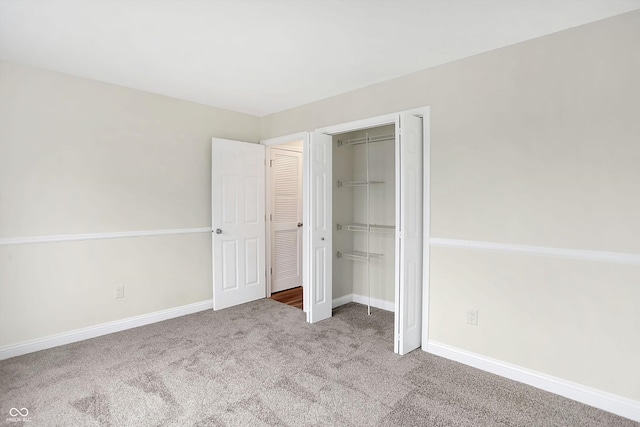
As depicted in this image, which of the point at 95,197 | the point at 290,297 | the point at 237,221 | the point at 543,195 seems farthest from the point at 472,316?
the point at 95,197

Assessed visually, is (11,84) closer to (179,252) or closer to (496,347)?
(179,252)

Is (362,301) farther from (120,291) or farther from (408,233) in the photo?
(120,291)

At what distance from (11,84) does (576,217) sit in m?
4.34

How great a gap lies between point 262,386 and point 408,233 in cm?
162

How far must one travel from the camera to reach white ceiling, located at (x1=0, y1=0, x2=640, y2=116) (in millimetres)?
1945

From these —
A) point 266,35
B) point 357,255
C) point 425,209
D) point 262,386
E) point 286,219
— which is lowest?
point 262,386

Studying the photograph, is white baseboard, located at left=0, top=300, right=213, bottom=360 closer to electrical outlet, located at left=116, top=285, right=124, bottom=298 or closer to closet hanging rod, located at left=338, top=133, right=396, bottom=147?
electrical outlet, located at left=116, top=285, right=124, bottom=298

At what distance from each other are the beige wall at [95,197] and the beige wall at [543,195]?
8.47ft

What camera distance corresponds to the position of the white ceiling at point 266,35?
76.6 inches

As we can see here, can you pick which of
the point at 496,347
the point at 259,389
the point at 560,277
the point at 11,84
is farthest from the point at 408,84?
the point at 11,84

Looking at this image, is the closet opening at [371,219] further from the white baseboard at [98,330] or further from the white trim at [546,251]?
the white baseboard at [98,330]

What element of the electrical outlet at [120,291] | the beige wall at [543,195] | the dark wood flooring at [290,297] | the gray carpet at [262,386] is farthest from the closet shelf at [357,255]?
the electrical outlet at [120,291]

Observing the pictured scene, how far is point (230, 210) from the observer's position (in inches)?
158

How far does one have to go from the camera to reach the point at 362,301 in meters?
4.25
